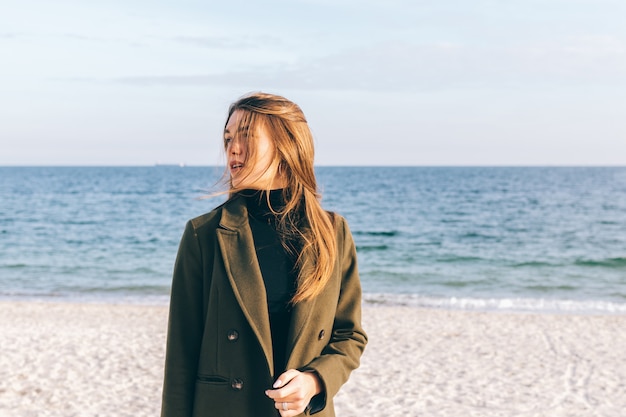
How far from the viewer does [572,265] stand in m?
21.6

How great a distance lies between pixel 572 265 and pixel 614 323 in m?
10.5

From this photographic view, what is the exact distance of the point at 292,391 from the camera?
188 centimetres

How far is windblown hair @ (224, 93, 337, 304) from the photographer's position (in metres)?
2.05

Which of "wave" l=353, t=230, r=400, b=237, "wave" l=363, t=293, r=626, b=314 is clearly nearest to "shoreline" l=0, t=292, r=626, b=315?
"wave" l=363, t=293, r=626, b=314

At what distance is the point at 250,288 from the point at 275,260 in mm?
156

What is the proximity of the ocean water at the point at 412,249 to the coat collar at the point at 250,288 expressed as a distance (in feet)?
0.58

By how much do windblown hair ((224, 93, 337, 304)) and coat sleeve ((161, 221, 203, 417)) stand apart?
0.25 m

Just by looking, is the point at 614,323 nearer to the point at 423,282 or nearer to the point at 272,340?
the point at 423,282

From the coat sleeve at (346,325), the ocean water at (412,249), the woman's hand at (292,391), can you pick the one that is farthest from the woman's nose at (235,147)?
the woman's hand at (292,391)

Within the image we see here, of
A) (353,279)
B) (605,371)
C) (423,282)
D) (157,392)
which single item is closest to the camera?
(353,279)

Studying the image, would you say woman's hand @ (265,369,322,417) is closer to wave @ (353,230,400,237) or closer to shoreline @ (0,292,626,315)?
shoreline @ (0,292,626,315)

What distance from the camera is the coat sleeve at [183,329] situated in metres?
2.02

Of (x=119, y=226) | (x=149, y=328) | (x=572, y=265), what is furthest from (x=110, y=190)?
→ (x=149, y=328)

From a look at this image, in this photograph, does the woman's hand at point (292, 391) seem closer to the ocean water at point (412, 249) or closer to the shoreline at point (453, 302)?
the ocean water at point (412, 249)
